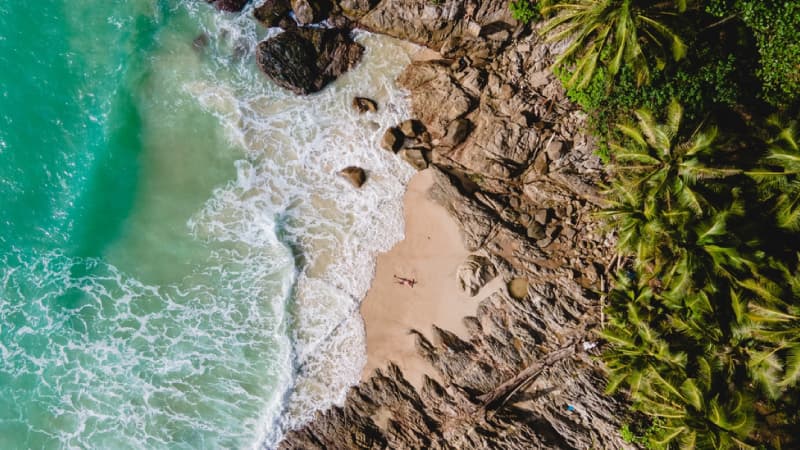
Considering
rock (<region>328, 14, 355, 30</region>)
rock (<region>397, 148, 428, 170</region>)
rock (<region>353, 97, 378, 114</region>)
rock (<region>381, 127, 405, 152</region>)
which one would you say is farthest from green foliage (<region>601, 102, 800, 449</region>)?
rock (<region>328, 14, 355, 30</region>)

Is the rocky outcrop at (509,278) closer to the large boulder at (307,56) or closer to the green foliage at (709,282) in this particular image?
the green foliage at (709,282)

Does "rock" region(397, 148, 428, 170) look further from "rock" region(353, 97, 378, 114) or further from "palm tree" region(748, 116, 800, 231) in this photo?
"palm tree" region(748, 116, 800, 231)

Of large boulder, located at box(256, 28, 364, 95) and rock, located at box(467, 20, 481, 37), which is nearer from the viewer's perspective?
rock, located at box(467, 20, 481, 37)

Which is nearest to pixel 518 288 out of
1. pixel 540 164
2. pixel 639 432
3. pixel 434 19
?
pixel 540 164

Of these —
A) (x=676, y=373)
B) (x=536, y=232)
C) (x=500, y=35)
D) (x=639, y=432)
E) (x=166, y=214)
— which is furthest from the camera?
(x=166, y=214)

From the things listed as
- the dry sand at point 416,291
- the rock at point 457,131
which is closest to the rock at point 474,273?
the dry sand at point 416,291

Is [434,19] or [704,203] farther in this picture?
[434,19]

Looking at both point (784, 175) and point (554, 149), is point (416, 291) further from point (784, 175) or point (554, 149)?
point (784, 175)
